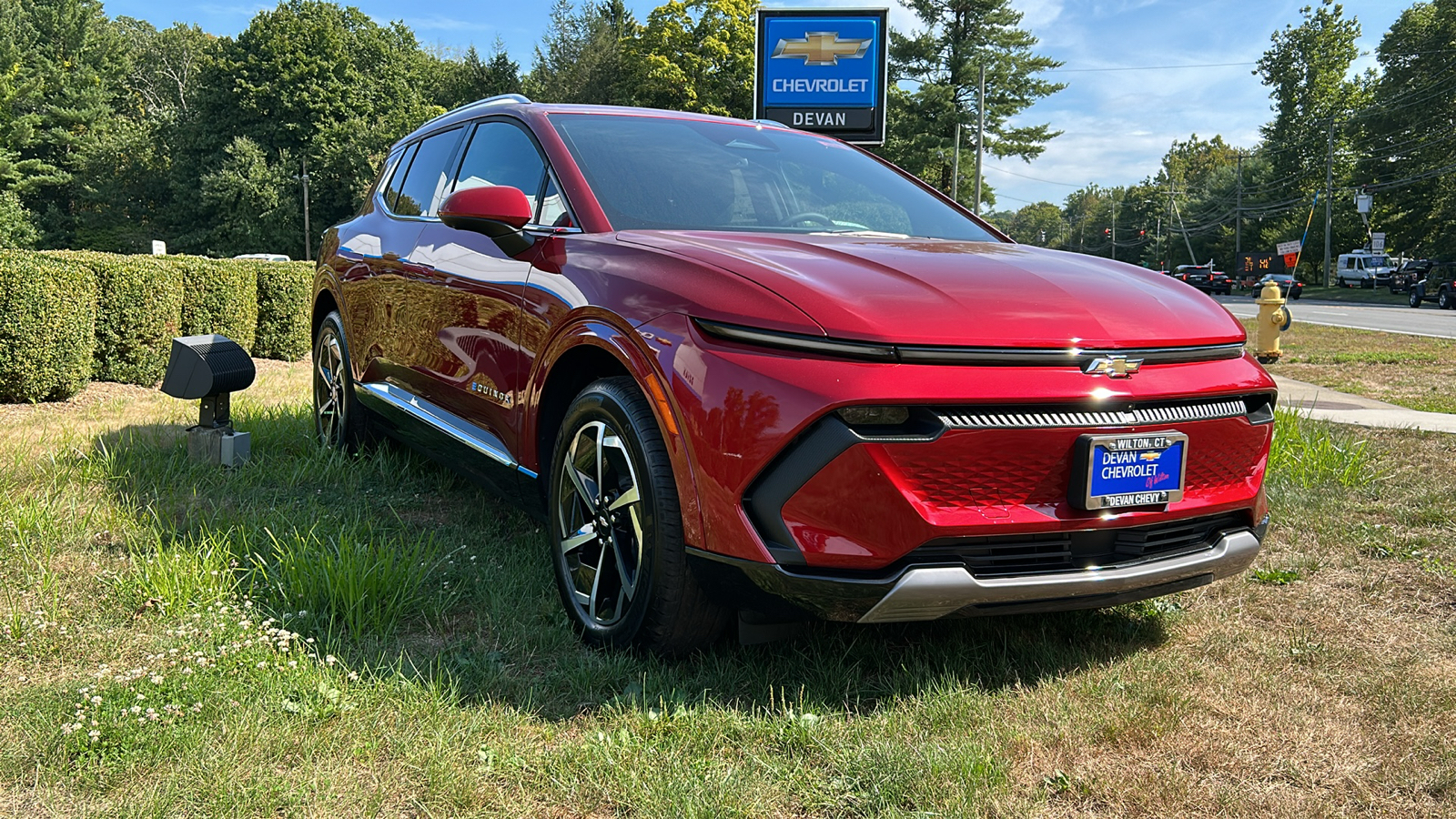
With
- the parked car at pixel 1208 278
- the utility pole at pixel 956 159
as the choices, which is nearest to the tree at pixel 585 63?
the utility pole at pixel 956 159

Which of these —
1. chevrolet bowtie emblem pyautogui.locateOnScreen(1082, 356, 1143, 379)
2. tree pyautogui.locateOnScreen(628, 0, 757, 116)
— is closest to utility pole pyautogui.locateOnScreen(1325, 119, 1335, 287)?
tree pyautogui.locateOnScreen(628, 0, 757, 116)

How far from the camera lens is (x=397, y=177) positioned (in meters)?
5.20

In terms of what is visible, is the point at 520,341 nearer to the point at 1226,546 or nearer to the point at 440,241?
the point at 440,241

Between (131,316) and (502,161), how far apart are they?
6521mm

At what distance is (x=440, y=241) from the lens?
4.09 m

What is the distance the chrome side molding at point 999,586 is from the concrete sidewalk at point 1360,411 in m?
4.55

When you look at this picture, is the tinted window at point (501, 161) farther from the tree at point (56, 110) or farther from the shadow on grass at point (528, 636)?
the tree at point (56, 110)

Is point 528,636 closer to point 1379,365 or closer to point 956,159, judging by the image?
point 1379,365

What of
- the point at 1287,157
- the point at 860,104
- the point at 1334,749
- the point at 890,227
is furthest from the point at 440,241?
the point at 1287,157

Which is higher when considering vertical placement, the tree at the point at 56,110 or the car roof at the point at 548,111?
the tree at the point at 56,110

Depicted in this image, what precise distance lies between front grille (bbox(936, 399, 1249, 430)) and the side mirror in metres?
1.55

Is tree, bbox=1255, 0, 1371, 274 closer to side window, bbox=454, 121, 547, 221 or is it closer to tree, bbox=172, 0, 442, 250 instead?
tree, bbox=172, 0, 442, 250

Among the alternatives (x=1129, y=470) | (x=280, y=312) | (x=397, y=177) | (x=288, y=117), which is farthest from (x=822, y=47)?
(x=288, y=117)

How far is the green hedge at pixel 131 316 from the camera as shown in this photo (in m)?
8.73
